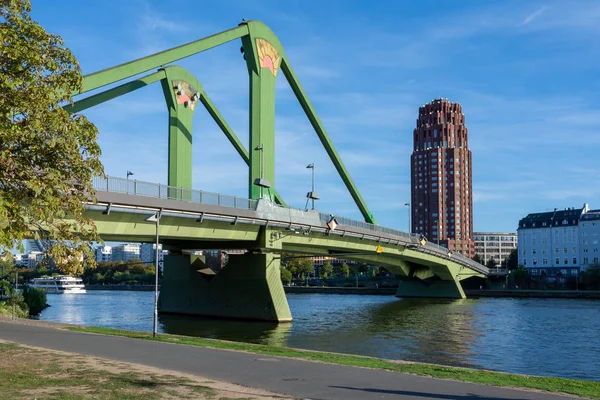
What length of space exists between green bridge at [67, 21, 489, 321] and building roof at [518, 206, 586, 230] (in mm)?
88195

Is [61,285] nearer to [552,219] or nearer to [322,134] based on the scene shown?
[322,134]

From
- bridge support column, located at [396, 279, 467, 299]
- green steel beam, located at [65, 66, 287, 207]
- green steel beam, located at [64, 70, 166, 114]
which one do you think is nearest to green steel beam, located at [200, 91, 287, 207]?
green steel beam, located at [65, 66, 287, 207]

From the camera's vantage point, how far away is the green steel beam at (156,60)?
4428cm

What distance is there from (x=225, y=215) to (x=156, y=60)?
573 inches

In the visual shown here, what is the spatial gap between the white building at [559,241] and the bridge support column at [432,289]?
48.9 m

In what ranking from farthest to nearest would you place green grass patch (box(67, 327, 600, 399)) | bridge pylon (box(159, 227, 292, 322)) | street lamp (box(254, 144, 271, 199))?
bridge pylon (box(159, 227, 292, 322)) → street lamp (box(254, 144, 271, 199)) → green grass patch (box(67, 327, 600, 399))

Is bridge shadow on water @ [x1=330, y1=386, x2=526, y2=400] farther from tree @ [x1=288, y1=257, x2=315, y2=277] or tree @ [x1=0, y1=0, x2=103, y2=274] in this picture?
tree @ [x1=288, y1=257, x2=315, y2=277]

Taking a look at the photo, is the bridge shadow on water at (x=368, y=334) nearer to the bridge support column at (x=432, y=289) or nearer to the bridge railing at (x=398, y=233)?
the bridge railing at (x=398, y=233)

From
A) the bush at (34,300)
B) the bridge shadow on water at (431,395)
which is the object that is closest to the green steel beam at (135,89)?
the bush at (34,300)

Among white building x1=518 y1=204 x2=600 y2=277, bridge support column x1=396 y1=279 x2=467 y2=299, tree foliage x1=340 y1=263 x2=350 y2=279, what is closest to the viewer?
bridge support column x1=396 y1=279 x2=467 y2=299

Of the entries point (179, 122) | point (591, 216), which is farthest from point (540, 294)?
point (179, 122)

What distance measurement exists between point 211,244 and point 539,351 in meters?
29.9

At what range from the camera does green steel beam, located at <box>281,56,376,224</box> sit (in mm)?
69125

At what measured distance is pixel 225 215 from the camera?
150 feet
